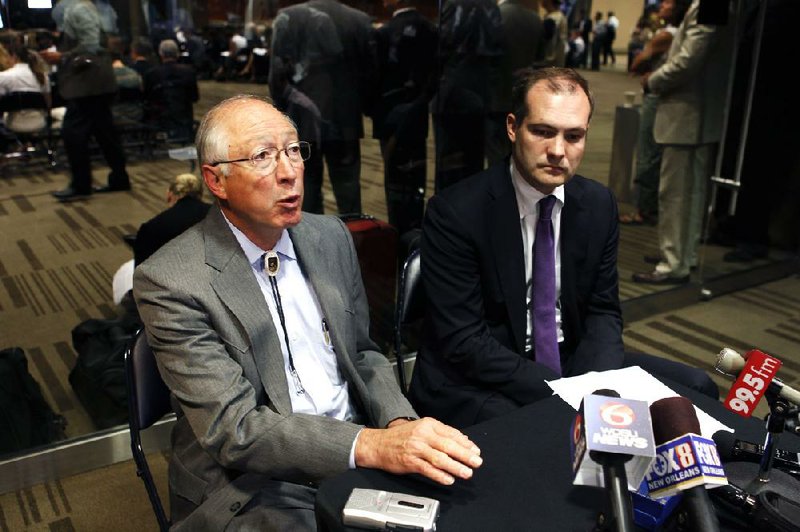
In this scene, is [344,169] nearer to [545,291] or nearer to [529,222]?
[529,222]

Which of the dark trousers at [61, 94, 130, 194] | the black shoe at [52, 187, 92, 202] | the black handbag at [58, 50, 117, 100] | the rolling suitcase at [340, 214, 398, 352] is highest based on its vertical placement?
the black handbag at [58, 50, 117, 100]

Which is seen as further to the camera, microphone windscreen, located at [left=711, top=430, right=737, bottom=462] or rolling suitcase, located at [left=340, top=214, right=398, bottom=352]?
rolling suitcase, located at [left=340, top=214, right=398, bottom=352]

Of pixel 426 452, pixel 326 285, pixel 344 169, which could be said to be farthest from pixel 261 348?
pixel 344 169

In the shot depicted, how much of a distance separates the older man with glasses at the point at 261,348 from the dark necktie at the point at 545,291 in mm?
515

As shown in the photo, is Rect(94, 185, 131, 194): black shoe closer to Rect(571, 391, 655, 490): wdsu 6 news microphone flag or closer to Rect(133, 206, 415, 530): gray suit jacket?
Rect(133, 206, 415, 530): gray suit jacket

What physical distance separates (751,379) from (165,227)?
217 cm

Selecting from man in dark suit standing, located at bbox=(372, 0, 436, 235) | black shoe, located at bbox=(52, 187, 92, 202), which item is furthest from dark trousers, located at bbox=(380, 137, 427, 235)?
black shoe, located at bbox=(52, 187, 92, 202)

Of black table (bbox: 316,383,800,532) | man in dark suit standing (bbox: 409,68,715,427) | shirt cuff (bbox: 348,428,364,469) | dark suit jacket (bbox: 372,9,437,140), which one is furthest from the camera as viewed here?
dark suit jacket (bbox: 372,9,437,140)

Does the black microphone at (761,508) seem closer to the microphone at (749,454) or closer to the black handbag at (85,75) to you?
the microphone at (749,454)

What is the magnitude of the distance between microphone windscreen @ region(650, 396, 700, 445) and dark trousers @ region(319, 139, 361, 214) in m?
2.58

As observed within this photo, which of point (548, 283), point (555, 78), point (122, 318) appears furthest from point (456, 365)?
point (122, 318)

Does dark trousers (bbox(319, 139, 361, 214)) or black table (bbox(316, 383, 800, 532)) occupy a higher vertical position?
dark trousers (bbox(319, 139, 361, 214))

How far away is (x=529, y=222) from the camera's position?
6.90 feet

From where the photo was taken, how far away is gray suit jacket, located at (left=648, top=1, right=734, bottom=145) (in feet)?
13.7
